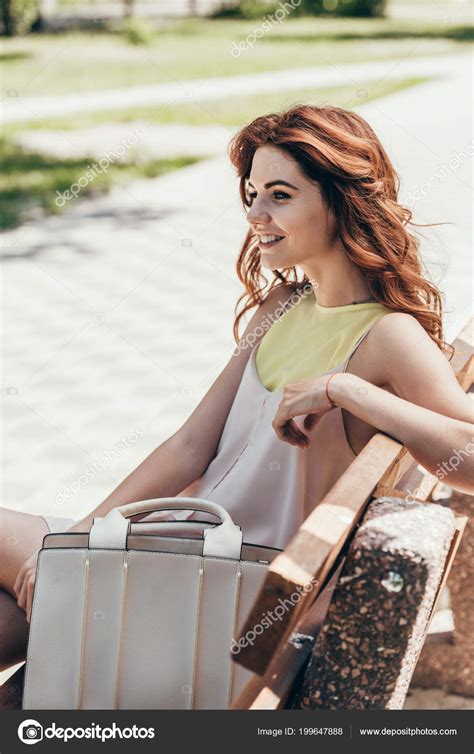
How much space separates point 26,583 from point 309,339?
804 millimetres

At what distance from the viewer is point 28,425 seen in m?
5.00

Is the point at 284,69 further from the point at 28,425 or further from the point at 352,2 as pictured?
the point at 28,425

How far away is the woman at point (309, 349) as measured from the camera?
2.00 meters

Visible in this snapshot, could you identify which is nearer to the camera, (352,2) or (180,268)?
(180,268)

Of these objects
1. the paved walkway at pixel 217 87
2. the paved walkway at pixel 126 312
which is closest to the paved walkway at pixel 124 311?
the paved walkway at pixel 126 312

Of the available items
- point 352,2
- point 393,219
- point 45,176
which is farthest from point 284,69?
point 393,219

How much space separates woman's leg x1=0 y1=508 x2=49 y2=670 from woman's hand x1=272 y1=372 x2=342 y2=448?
616 mm

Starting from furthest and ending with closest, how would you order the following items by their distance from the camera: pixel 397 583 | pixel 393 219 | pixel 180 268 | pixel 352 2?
1. pixel 352 2
2. pixel 180 268
3. pixel 393 219
4. pixel 397 583

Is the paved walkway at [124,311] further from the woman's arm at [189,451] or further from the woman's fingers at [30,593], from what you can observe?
the woman's fingers at [30,593]

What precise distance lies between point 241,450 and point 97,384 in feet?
10.6

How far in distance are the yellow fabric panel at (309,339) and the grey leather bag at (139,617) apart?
0.56 m

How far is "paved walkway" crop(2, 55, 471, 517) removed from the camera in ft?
15.4

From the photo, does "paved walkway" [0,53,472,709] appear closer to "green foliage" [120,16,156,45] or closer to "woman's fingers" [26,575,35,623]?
"woman's fingers" [26,575,35,623]

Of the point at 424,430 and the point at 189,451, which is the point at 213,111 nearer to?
the point at 189,451
